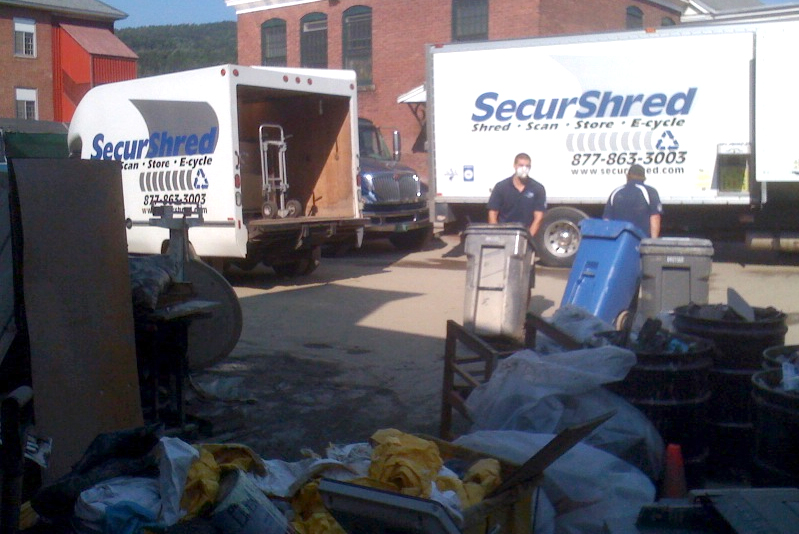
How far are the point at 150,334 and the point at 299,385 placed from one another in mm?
1941

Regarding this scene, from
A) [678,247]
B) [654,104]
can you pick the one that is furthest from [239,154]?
[654,104]

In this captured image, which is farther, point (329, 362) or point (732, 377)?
point (329, 362)

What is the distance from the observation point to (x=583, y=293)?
877 cm

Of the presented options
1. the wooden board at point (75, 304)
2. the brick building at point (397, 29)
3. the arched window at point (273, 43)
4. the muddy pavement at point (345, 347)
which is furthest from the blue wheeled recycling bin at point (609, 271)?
the arched window at point (273, 43)

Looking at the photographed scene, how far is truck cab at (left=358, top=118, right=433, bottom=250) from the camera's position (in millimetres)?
15859

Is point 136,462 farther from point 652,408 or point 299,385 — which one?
point 299,385

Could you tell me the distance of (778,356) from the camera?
4.74 meters

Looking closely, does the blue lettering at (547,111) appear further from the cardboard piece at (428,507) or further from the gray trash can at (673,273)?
the cardboard piece at (428,507)

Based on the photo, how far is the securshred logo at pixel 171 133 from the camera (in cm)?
1135

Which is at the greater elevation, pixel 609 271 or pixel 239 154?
pixel 239 154

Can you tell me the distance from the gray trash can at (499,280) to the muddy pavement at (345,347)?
540mm

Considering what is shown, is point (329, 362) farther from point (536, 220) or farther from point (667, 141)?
point (667, 141)

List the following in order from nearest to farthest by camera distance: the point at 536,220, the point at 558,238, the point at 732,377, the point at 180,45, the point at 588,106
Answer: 1. the point at 732,377
2. the point at 536,220
3. the point at 588,106
4. the point at 558,238
5. the point at 180,45

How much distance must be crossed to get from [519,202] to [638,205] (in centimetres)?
131
